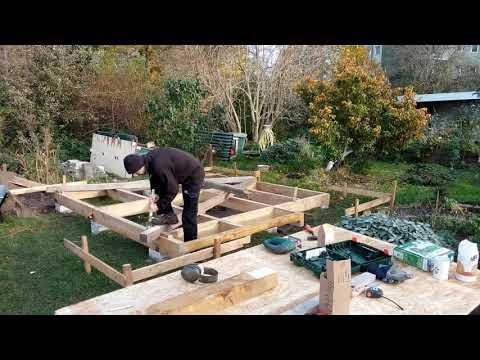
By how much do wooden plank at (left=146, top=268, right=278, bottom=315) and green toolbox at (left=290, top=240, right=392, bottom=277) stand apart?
45 centimetres

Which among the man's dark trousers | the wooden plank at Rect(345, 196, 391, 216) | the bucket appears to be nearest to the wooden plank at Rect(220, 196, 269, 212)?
the wooden plank at Rect(345, 196, 391, 216)

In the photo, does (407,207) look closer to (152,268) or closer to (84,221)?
(152,268)

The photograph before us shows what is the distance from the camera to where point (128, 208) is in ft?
20.5

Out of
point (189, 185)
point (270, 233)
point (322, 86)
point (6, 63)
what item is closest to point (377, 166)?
point (322, 86)

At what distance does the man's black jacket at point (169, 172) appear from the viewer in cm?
438

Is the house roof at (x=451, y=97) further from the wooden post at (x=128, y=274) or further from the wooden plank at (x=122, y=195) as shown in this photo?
the wooden post at (x=128, y=274)

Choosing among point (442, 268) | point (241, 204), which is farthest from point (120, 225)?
point (442, 268)

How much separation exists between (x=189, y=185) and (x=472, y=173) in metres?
8.48

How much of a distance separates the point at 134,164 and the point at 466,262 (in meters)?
3.12

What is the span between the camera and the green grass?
400cm

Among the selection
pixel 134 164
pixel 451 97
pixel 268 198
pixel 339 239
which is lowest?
pixel 268 198

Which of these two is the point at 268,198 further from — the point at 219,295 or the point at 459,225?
the point at 219,295

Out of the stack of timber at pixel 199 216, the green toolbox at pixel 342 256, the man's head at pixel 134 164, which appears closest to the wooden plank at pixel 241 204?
the stack of timber at pixel 199 216
